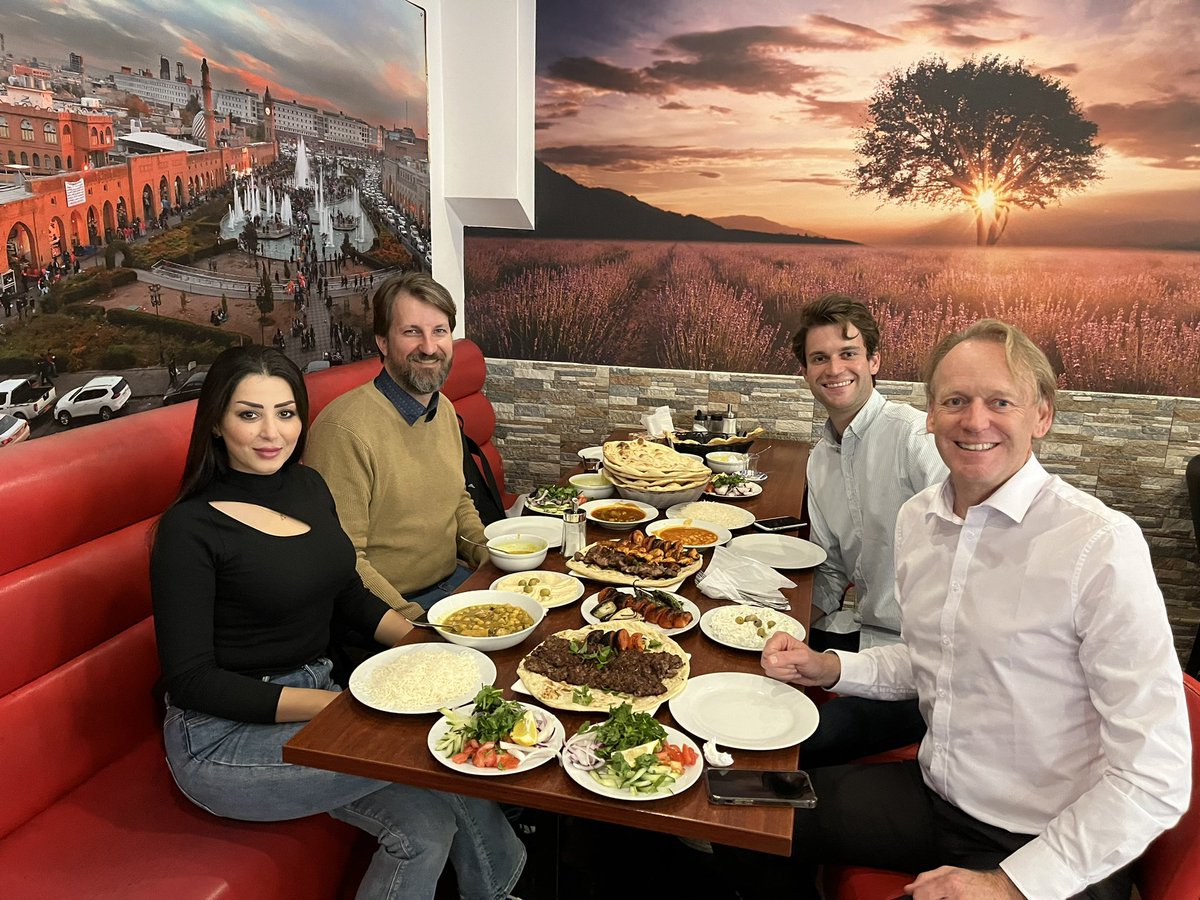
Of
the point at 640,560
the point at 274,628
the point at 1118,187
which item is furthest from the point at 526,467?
the point at 1118,187

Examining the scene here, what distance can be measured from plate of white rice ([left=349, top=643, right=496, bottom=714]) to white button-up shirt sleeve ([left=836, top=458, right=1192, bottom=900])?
0.80 metres

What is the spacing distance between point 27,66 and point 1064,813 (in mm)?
2712

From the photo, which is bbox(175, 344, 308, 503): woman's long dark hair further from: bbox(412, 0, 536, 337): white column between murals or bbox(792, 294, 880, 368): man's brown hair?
bbox(412, 0, 536, 337): white column between murals

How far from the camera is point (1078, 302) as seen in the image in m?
4.03

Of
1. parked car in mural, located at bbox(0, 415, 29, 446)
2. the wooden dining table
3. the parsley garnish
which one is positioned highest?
parked car in mural, located at bbox(0, 415, 29, 446)

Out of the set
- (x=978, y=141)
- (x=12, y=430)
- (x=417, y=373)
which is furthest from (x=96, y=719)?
(x=978, y=141)

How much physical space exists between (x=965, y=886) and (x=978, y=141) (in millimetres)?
3662

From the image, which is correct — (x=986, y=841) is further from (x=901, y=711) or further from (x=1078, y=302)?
(x=1078, y=302)

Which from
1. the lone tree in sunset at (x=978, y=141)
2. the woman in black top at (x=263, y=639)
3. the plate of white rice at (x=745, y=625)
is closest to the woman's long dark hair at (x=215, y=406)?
the woman in black top at (x=263, y=639)

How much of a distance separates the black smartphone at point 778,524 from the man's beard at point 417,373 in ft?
3.76

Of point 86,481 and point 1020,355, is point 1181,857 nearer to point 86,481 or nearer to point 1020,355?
point 1020,355

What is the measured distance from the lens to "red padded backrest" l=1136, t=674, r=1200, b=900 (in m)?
1.31

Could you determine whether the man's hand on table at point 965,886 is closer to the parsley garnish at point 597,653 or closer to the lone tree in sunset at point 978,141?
the parsley garnish at point 597,653

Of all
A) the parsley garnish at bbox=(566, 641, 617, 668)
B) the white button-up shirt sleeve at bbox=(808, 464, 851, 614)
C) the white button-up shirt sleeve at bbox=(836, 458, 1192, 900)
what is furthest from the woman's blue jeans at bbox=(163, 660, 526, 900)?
the white button-up shirt sleeve at bbox=(808, 464, 851, 614)
